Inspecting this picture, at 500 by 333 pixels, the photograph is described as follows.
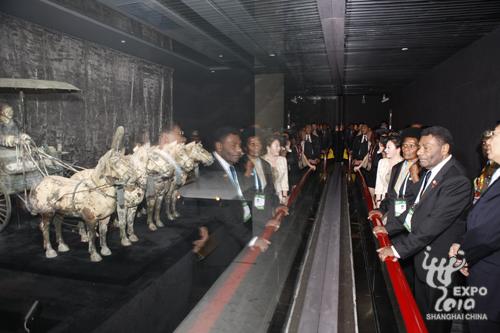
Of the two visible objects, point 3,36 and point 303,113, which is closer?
point 3,36

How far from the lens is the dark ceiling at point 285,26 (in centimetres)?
333

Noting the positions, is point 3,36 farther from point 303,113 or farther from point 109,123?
point 303,113

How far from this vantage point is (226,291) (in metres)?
3.95

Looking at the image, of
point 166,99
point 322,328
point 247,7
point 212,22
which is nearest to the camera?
point 322,328

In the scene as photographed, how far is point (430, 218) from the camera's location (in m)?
2.88

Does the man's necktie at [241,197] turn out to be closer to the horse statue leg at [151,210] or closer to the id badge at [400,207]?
the horse statue leg at [151,210]

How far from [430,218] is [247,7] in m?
3.05

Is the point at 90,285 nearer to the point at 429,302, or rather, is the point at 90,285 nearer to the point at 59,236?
the point at 59,236

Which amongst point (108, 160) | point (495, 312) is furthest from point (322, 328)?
point (108, 160)

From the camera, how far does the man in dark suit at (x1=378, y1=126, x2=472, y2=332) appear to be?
9.37ft

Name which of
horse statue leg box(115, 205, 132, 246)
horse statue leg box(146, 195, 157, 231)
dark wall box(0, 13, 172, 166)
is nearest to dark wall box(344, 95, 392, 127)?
horse statue leg box(146, 195, 157, 231)

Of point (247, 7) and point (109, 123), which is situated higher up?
point (247, 7)

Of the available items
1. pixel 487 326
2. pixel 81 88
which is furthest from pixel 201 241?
pixel 487 326

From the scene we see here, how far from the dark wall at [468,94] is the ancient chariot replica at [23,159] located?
5.63 meters
